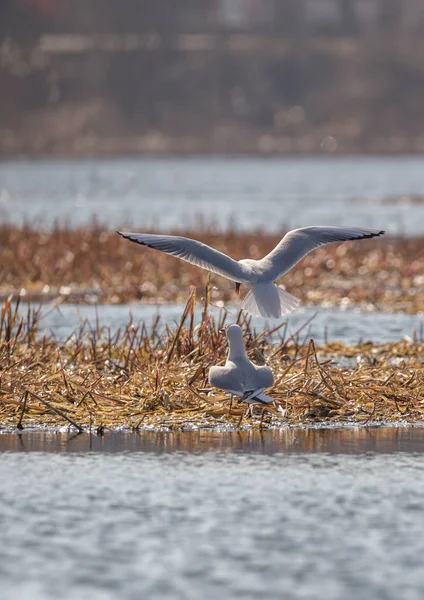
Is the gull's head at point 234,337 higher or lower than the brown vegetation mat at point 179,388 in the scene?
higher

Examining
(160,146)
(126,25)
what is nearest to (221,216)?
(160,146)

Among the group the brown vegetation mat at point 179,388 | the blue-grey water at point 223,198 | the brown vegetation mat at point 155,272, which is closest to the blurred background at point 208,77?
the blue-grey water at point 223,198

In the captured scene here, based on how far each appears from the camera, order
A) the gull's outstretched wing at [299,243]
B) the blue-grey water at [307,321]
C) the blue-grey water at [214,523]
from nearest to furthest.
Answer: the blue-grey water at [214,523], the gull's outstretched wing at [299,243], the blue-grey water at [307,321]

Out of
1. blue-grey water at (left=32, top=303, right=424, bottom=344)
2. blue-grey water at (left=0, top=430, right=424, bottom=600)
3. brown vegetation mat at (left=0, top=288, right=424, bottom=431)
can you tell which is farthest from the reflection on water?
blue-grey water at (left=32, top=303, right=424, bottom=344)

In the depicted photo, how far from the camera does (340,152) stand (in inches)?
6102

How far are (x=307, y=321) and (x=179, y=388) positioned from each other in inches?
171

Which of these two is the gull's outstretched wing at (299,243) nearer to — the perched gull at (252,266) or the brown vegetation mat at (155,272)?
the perched gull at (252,266)

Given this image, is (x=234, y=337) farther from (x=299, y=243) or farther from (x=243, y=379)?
(x=299, y=243)

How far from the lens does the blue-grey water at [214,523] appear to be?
7527mm

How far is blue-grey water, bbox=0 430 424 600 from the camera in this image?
24.7ft

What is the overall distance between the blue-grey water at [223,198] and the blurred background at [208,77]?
13.6 metres

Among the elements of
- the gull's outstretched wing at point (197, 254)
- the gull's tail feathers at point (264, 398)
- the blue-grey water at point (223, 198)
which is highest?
the blue-grey water at point (223, 198)

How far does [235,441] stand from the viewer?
34.8 feet

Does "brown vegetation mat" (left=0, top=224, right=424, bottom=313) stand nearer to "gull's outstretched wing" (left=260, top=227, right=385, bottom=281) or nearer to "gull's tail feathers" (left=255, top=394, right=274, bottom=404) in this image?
"gull's outstretched wing" (left=260, top=227, right=385, bottom=281)
